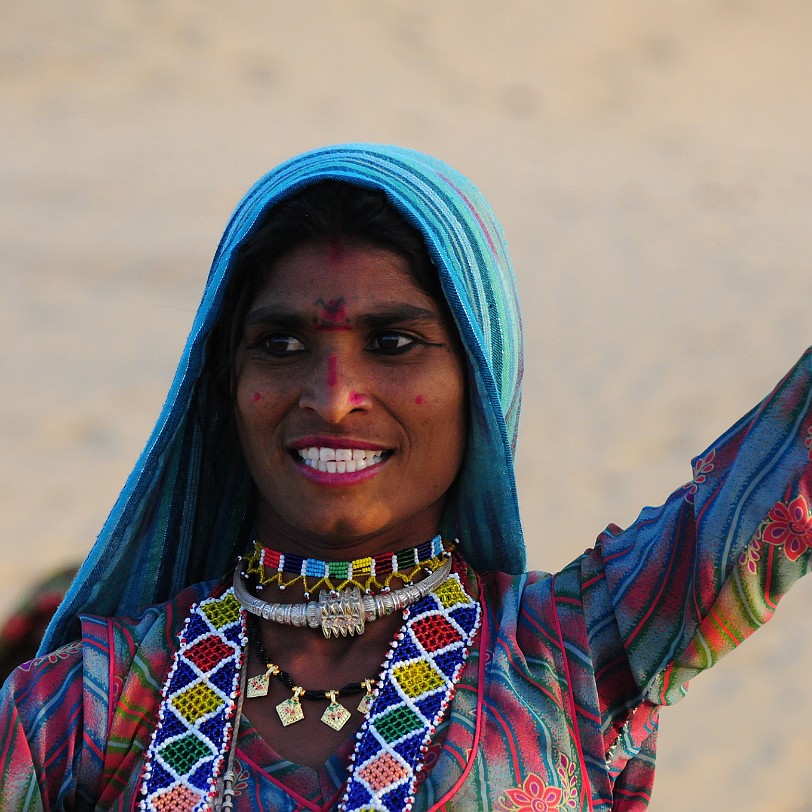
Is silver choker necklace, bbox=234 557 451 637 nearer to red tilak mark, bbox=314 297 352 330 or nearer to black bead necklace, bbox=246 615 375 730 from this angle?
black bead necklace, bbox=246 615 375 730

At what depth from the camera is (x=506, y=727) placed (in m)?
2.31

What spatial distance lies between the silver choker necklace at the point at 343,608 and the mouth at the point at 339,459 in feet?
0.77

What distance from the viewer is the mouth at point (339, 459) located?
244 centimetres

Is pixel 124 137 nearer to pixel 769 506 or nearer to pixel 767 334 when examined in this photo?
pixel 767 334

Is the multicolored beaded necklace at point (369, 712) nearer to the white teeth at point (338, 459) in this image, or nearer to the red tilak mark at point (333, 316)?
the white teeth at point (338, 459)

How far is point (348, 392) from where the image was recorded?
2.41m

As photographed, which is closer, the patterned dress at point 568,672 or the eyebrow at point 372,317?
the patterned dress at point 568,672

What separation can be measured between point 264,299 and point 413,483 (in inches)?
16.5

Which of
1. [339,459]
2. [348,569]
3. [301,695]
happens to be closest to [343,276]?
[339,459]

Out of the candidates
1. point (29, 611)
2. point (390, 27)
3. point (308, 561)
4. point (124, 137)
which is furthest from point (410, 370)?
point (390, 27)

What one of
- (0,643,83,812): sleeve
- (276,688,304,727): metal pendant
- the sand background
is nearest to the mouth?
(276,688,304,727): metal pendant

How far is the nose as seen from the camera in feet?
7.86

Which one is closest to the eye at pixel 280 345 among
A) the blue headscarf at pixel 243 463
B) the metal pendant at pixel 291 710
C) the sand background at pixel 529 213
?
the blue headscarf at pixel 243 463

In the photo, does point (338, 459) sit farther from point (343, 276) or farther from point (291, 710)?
point (291, 710)
